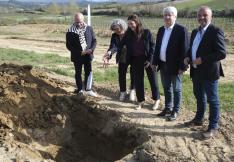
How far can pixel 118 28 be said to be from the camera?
9.80 m

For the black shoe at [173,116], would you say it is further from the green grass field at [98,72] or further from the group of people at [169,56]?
the green grass field at [98,72]

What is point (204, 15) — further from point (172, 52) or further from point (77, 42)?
point (77, 42)

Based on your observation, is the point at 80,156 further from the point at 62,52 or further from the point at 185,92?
the point at 62,52

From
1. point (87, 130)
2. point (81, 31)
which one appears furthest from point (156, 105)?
point (81, 31)

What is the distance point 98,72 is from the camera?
1425cm

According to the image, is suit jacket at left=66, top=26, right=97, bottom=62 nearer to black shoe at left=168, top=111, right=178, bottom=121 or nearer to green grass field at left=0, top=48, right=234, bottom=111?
green grass field at left=0, top=48, right=234, bottom=111

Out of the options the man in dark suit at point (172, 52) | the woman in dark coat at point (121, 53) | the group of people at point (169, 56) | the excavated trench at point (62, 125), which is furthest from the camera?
the woman in dark coat at point (121, 53)

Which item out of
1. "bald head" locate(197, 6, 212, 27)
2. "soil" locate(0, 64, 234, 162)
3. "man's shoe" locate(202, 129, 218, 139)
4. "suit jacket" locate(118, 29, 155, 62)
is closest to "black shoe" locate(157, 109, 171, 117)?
"soil" locate(0, 64, 234, 162)

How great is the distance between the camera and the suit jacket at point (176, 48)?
8.26 meters

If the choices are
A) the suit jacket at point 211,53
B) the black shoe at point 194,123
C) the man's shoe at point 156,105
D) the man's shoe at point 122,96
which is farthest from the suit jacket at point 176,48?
the man's shoe at point 122,96

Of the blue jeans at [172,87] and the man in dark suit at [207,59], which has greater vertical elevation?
the man in dark suit at [207,59]

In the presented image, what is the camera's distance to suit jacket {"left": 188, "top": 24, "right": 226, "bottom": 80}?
24.1 ft

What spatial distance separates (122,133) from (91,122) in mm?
1020

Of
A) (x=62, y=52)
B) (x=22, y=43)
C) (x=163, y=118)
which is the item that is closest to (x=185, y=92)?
(x=163, y=118)
